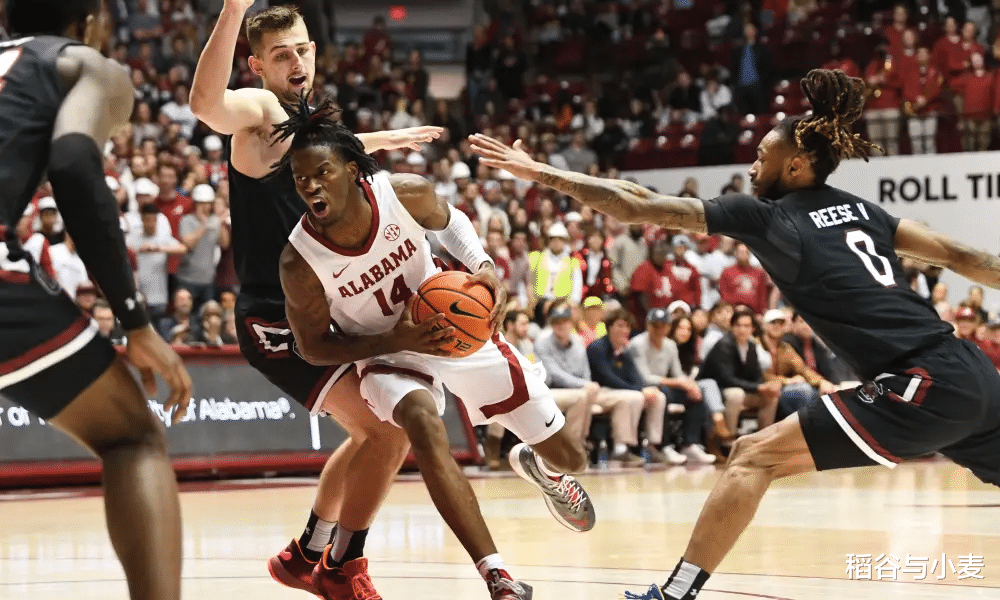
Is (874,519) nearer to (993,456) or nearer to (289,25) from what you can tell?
(993,456)

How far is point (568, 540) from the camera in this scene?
7.88m

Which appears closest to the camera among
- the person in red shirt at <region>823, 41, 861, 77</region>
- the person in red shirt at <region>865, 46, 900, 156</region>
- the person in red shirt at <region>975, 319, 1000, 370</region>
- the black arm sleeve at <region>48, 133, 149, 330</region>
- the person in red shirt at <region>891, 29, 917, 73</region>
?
the black arm sleeve at <region>48, 133, 149, 330</region>

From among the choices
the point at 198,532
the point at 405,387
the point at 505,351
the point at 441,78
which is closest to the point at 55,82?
the point at 405,387

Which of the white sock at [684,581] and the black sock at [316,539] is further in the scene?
the black sock at [316,539]

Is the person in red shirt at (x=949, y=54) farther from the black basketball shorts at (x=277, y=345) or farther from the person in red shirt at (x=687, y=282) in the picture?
the black basketball shorts at (x=277, y=345)

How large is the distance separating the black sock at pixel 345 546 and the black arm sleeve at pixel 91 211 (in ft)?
7.32

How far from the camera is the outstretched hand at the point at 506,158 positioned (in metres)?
5.54

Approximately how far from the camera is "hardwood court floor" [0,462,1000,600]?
20.0ft

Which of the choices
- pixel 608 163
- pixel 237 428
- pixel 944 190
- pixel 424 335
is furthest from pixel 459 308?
pixel 608 163

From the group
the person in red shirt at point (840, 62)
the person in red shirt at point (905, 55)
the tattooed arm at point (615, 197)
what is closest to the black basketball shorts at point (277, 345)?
the tattooed arm at point (615, 197)

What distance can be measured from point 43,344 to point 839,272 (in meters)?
2.76

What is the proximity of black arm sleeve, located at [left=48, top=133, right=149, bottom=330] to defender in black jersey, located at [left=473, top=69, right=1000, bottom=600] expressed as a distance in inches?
79.3

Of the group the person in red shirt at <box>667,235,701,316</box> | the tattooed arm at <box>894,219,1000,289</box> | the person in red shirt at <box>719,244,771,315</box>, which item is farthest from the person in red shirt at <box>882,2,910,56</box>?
the tattooed arm at <box>894,219,1000,289</box>

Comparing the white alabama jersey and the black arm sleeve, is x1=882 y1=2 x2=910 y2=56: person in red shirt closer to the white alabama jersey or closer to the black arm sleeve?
the white alabama jersey
